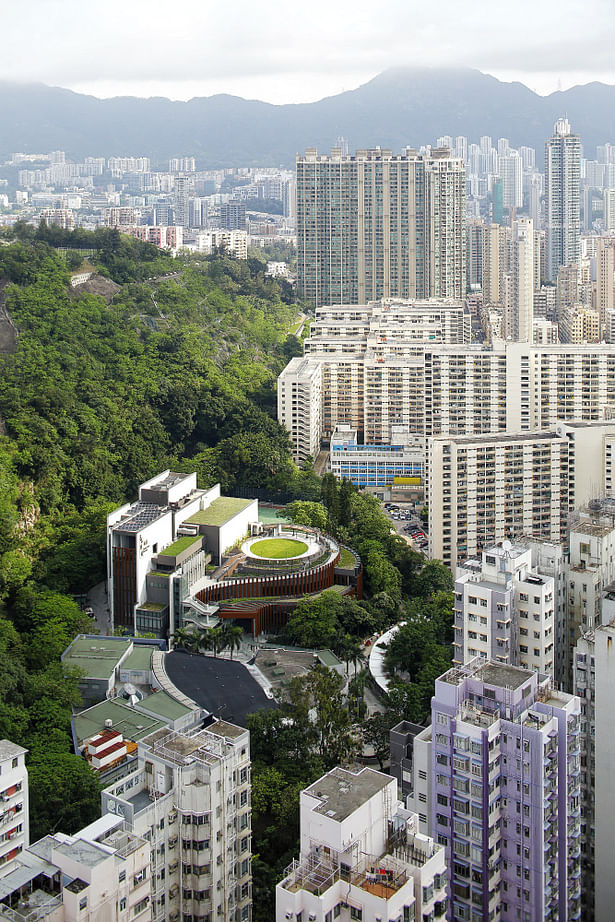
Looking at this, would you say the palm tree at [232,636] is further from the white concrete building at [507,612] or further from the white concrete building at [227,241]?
the white concrete building at [227,241]

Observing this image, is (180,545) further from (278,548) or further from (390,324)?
(390,324)

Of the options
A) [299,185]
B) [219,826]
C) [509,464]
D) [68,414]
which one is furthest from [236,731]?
[299,185]

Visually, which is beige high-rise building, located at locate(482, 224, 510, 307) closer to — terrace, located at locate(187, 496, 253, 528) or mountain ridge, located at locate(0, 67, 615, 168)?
terrace, located at locate(187, 496, 253, 528)

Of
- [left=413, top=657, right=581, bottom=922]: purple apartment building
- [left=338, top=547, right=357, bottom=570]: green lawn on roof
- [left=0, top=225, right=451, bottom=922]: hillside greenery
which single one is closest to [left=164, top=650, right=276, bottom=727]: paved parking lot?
[left=0, top=225, right=451, bottom=922]: hillside greenery

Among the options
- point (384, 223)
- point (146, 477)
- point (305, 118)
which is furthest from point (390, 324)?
point (305, 118)

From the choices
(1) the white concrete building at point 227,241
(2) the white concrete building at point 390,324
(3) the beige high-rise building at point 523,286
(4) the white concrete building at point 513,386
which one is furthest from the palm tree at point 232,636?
(1) the white concrete building at point 227,241

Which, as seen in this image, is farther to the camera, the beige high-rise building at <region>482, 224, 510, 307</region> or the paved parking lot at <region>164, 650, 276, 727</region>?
the beige high-rise building at <region>482, 224, 510, 307</region>
